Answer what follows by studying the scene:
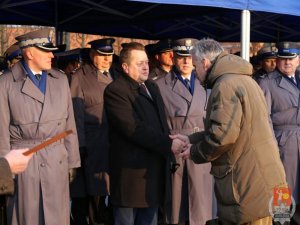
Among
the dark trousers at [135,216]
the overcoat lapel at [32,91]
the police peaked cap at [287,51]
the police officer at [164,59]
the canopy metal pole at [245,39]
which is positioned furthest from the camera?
the police officer at [164,59]

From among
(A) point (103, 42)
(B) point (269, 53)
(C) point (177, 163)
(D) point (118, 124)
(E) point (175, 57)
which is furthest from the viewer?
(B) point (269, 53)

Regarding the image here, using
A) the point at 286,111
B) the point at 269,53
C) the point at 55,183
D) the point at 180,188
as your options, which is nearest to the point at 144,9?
the point at 269,53

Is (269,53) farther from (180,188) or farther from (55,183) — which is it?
(55,183)

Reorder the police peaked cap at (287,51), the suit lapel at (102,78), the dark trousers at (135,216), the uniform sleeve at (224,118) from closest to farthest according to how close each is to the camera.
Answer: the uniform sleeve at (224,118), the dark trousers at (135,216), the suit lapel at (102,78), the police peaked cap at (287,51)

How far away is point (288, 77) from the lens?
6262mm

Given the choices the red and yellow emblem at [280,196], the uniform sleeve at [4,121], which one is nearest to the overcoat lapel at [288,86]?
the red and yellow emblem at [280,196]

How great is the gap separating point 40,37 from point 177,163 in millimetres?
1564

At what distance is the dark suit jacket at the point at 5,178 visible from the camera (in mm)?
3006

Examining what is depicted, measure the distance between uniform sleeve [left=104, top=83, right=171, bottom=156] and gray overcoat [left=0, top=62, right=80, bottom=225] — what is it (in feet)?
1.30

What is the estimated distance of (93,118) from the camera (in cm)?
590

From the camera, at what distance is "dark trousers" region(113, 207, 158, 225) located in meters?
4.64

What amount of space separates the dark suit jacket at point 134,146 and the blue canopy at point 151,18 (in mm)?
1696

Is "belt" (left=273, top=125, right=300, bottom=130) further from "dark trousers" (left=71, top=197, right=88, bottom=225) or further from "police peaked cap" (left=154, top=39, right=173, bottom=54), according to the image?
"dark trousers" (left=71, top=197, right=88, bottom=225)

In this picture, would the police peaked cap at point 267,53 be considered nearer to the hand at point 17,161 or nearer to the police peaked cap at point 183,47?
the police peaked cap at point 183,47
